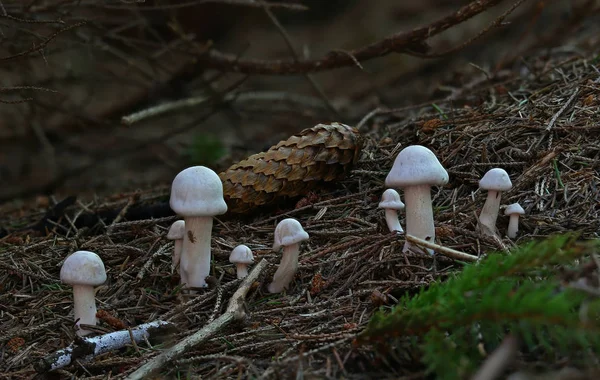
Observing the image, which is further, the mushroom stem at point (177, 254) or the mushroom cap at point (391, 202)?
the mushroom stem at point (177, 254)

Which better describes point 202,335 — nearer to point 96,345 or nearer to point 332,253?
point 96,345

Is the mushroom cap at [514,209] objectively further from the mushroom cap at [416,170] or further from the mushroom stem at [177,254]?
the mushroom stem at [177,254]

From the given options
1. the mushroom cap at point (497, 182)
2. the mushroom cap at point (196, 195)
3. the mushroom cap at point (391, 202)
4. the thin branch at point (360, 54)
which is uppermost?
the thin branch at point (360, 54)

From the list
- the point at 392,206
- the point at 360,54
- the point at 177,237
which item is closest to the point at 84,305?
the point at 177,237

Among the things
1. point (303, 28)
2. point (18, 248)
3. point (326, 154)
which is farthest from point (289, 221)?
point (303, 28)

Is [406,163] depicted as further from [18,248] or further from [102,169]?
[102,169]

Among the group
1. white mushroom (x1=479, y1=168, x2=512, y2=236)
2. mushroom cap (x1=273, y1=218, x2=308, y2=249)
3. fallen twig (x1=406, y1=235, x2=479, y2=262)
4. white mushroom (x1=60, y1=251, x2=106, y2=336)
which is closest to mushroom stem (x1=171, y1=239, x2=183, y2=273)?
white mushroom (x1=60, y1=251, x2=106, y2=336)

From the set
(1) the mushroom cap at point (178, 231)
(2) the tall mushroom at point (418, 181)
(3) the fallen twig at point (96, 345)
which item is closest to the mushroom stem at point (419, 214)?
(2) the tall mushroom at point (418, 181)
